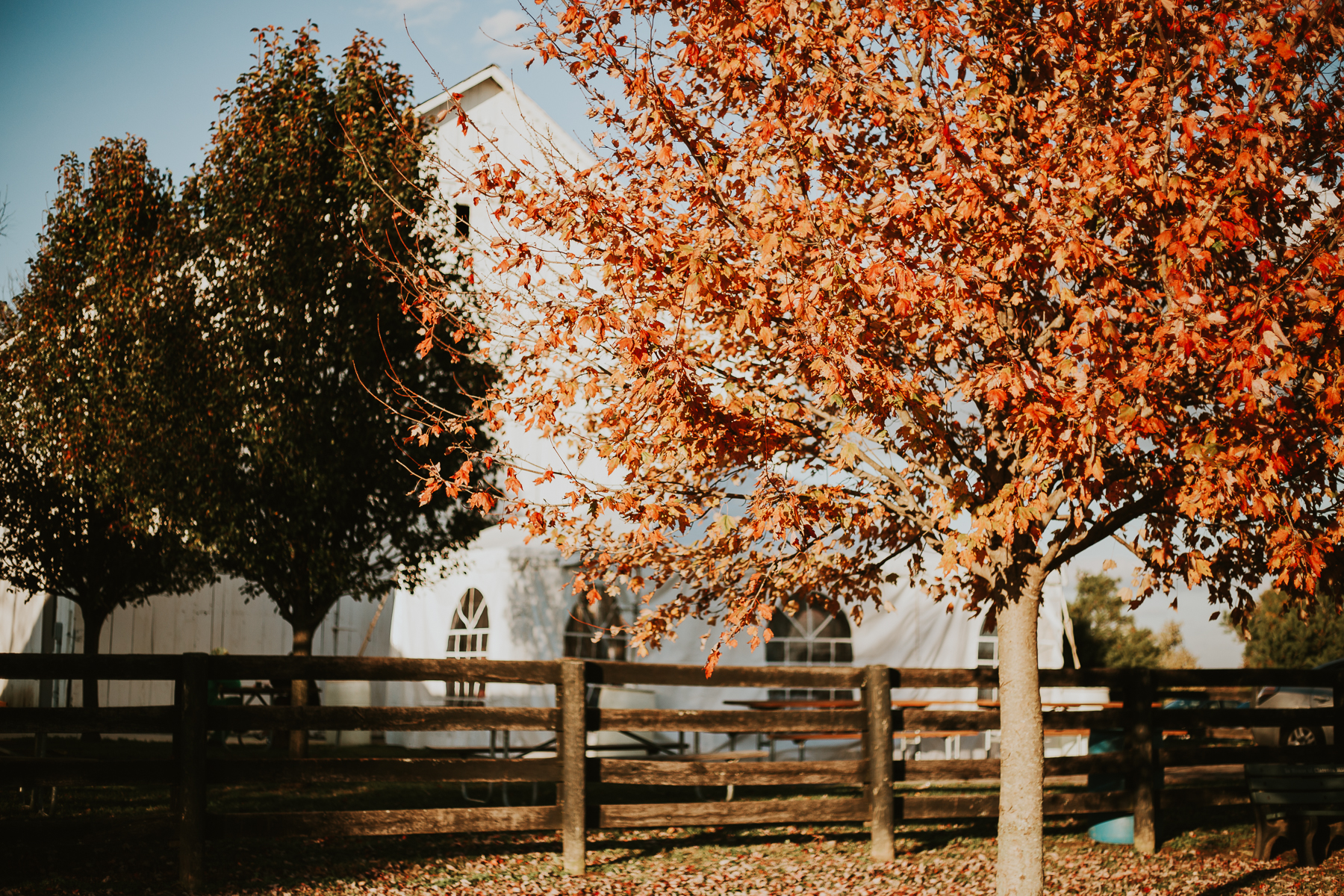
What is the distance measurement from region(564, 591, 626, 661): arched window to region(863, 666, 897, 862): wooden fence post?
598 cm

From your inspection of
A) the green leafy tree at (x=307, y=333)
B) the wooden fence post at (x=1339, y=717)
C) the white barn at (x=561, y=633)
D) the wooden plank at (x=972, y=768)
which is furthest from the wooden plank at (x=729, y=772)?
the green leafy tree at (x=307, y=333)

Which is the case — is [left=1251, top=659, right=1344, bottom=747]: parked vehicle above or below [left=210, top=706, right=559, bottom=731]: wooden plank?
below

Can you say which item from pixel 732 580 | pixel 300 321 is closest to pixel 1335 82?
pixel 732 580

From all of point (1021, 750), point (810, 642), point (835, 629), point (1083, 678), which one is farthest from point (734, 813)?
point (835, 629)

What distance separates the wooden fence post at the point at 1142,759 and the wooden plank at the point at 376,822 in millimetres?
4376

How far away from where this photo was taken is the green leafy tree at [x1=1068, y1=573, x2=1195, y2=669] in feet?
96.3

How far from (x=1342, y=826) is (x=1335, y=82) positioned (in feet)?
17.0

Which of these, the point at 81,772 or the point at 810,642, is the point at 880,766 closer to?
the point at 81,772

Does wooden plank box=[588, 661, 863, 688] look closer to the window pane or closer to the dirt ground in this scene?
the dirt ground

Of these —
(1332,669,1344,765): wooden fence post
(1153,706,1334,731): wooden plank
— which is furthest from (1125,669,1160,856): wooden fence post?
(1332,669,1344,765): wooden fence post

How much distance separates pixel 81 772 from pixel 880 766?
197 inches

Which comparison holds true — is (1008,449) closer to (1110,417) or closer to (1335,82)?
(1110,417)

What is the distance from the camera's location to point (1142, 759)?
836 centimetres

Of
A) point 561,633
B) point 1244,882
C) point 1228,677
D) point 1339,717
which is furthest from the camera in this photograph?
point 561,633
